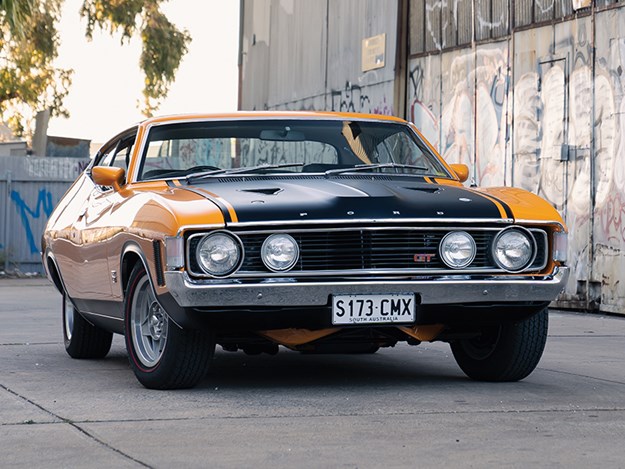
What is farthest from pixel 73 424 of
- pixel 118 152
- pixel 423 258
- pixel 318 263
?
pixel 118 152

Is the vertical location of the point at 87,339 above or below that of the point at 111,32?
below

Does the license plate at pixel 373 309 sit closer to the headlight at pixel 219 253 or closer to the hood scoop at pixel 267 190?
the headlight at pixel 219 253

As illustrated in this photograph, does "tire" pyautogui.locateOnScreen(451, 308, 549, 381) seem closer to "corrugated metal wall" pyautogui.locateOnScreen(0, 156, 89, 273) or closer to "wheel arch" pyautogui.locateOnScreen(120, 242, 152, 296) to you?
"wheel arch" pyautogui.locateOnScreen(120, 242, 152, 296)

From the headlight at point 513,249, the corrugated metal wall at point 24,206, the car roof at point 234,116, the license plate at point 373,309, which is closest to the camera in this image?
the license plate at point 373,309

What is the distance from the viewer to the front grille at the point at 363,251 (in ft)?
20.6

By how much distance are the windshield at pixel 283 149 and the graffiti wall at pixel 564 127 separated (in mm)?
6218

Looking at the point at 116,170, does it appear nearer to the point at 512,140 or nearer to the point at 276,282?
the point at 276,282

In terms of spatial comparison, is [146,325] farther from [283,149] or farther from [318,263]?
[283,149]

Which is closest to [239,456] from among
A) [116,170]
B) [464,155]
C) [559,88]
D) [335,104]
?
[116,170]

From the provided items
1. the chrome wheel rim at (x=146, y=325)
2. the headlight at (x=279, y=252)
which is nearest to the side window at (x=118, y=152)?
the chrome wheel rim at (x=146, y=325)

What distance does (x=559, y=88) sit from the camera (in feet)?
48.5

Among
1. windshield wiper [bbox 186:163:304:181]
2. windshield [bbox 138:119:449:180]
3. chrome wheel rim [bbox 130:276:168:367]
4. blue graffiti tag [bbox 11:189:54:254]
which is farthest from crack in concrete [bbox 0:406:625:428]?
blue graffiti tag [bbox 11:189:54:254]

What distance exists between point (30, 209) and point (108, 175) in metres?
16.1

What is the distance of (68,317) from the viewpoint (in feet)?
29.9
